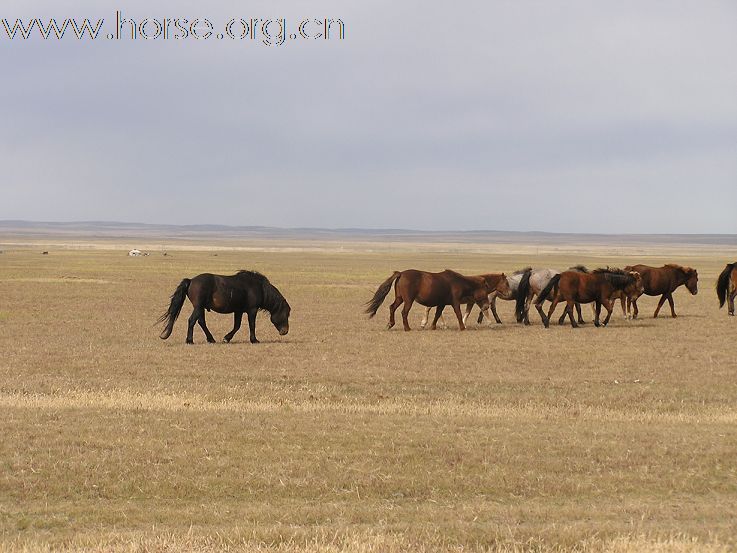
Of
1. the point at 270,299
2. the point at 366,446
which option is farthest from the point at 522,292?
the point at 366,446

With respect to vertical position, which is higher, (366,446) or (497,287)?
(497,287)

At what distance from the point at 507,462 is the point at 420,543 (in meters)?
2.63

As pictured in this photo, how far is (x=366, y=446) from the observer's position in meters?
10.5

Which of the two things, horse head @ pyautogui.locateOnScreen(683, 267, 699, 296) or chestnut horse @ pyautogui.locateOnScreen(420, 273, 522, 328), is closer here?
chestnut horse @ pyautogui.locateOnScreen(420, 273, 522, 328)

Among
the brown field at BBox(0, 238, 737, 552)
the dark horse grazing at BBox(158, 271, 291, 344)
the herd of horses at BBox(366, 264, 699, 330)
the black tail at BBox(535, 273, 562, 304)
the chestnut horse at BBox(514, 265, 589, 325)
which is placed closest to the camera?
the brown field at BBox(0, 238, 737, 552)

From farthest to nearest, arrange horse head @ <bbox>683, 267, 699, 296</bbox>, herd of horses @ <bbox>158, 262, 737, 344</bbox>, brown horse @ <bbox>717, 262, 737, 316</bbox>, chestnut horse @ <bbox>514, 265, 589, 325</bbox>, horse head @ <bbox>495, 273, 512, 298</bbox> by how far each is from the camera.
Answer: horse head @ <bbox>683, 267, 699, 296</bbox>, brown horse @ <bbox>717, 262, 737, 316</bbox>, horse head @ <bbox>495, 273, 512, 298</bbox>, chestnut horse @ <bbox>514, 265, 589, 325</bbox>, herd of horses @ <bbox>158, 262, 737, 344</bbox>

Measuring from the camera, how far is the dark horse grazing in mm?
19672

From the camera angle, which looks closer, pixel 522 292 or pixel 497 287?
pixel 522 292

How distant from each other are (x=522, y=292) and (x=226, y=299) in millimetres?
8249

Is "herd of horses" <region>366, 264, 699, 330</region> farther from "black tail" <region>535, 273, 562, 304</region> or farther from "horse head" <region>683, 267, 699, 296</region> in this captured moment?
"horse head" <region>683, 267, 699, 296</region>

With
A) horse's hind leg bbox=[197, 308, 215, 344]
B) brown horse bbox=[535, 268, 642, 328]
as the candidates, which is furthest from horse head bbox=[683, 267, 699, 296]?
horse's hind leg bbox=[197, 308, 215, 344]

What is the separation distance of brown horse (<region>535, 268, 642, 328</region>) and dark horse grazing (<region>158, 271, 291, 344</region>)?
694 cm

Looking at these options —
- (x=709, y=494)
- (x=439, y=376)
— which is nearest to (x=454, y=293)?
(x=439, y=376)

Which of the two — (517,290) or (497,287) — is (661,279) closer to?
(517,290)
